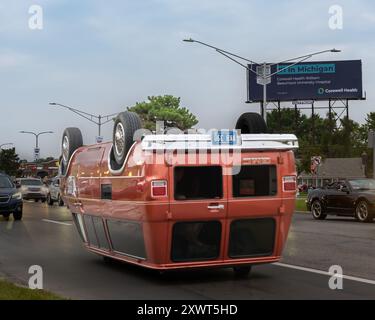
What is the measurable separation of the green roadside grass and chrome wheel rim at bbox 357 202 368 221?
14.2 metres

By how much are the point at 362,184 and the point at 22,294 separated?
1566cm

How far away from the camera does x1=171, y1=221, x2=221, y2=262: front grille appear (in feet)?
27.6

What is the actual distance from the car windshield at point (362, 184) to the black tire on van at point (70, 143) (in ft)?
40.0

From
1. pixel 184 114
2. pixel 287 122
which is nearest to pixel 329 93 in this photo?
pixel 184 114

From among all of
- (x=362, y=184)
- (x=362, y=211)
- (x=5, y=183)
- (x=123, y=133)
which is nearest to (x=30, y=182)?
(x=5, y=183)

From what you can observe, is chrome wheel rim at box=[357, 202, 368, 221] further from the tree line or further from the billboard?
the billboard

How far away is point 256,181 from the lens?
348 inches

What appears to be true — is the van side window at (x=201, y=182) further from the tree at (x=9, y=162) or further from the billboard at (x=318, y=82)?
the tree at (x=9, y=162)

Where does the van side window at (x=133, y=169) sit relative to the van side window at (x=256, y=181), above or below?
above

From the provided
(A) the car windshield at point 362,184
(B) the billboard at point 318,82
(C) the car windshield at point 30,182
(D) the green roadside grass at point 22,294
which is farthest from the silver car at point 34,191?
(B) the billboard at point 318,82

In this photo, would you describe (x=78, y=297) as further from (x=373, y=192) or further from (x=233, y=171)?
(x=373, y=192)

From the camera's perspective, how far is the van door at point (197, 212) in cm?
833

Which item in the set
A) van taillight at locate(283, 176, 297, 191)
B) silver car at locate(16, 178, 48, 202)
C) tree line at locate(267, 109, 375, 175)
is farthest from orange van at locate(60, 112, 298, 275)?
tree line at locate(267, 109, 375, 175)

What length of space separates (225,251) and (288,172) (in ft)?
4.72
